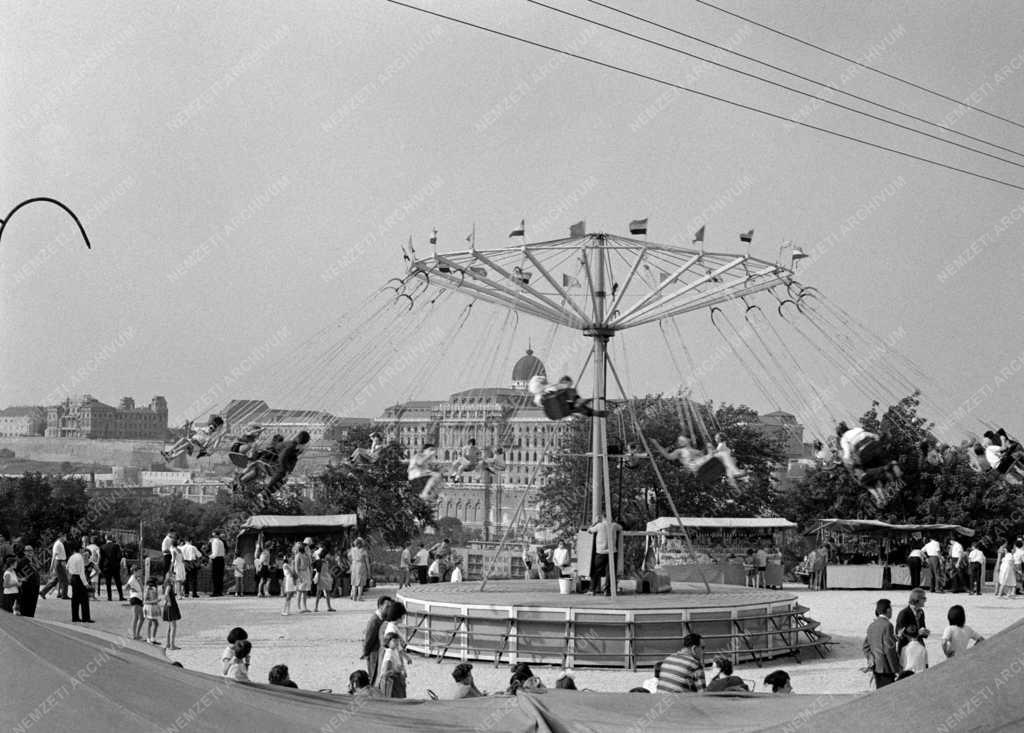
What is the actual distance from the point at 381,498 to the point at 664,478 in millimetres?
16632

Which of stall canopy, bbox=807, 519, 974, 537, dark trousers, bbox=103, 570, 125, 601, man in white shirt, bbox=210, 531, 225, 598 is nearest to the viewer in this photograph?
dark trousers, bbox=103, 570, 125, 601

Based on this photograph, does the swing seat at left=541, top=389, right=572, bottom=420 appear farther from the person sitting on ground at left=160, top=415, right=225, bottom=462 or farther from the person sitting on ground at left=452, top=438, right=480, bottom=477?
the person sitting on ground at left=452, top=438, right=480, bottom=477

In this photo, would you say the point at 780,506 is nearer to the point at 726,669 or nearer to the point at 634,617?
the point at 634,617

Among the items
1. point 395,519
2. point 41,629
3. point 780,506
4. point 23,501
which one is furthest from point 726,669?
point 23,501

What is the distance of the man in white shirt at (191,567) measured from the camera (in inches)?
1160

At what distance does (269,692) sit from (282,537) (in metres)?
28.8

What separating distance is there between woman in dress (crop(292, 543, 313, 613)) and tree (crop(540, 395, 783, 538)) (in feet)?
108

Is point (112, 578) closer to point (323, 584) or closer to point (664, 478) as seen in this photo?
point (323, 584)

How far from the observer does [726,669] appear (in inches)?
493

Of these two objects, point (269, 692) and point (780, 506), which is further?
point (780, 506)

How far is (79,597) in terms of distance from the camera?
906 inches

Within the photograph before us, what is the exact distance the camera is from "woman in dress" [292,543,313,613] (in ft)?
91.6

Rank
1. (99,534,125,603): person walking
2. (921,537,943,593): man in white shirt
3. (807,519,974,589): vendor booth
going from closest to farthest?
(99,534,125,603): person walking → (921,537,943,593): man in white shirt → (807,519,974,589): vendor booth

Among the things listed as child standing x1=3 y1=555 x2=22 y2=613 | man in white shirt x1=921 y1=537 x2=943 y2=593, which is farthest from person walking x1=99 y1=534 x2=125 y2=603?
man in white shirt x1=921 y1=537 x2=943 y2=593
